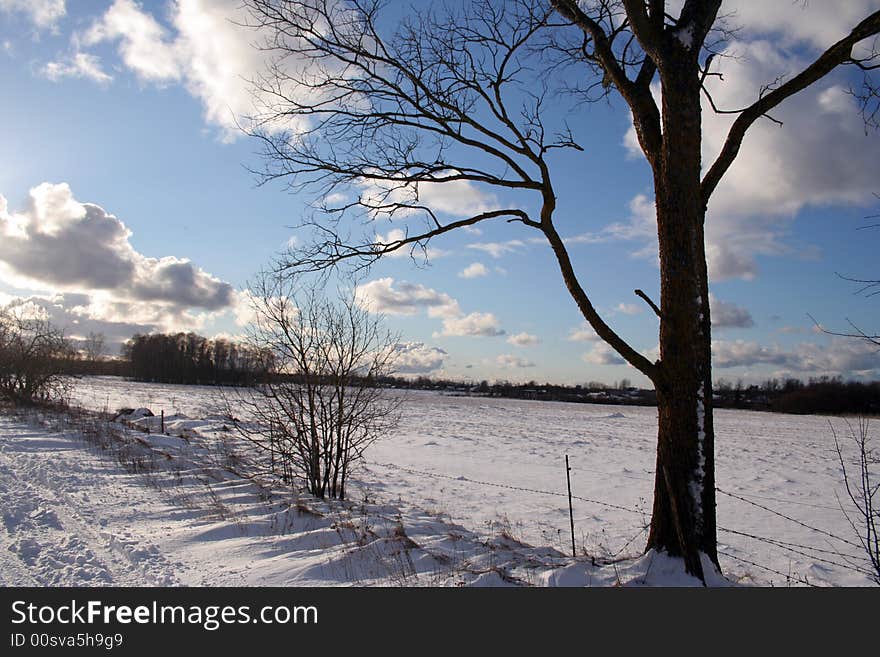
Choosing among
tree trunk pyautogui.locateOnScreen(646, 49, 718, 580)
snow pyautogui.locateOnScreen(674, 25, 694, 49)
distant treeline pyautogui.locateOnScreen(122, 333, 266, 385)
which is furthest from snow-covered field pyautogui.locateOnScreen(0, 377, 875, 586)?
distant treeline pyautogui.locateOnScreen(122, 333, 266, 385)

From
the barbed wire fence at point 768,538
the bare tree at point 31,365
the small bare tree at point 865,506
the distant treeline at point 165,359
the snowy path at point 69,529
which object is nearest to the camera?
the small bare tree at point 865,506

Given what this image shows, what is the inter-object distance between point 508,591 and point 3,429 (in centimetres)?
1806

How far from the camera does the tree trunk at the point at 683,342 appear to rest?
5.03 metres

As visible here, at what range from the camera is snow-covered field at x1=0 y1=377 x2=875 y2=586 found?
5.04 m

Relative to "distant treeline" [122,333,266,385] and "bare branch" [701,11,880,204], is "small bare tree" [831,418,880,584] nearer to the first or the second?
"bare branch" [701,11,880,204]

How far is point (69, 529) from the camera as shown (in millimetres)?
6098

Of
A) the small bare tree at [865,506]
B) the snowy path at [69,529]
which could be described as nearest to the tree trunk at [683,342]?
the small bare tree at [865,506]

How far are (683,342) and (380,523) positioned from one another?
504 centimetres

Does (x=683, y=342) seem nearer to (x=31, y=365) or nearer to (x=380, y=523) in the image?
(x=380, y=523)

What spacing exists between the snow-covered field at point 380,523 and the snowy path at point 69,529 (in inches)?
1.0

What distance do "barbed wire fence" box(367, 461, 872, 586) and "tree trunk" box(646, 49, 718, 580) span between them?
41 centimetres

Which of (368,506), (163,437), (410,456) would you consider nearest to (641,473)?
(410,456)

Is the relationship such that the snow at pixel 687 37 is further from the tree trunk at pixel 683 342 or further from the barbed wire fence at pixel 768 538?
the barbed wire fence at pixel 768 538

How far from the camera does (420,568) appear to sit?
5.34 meters
